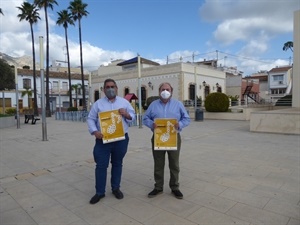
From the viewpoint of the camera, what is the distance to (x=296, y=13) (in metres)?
14.5

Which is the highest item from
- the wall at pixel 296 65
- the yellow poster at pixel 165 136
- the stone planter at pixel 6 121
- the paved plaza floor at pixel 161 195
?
the wall at pixel 296 65

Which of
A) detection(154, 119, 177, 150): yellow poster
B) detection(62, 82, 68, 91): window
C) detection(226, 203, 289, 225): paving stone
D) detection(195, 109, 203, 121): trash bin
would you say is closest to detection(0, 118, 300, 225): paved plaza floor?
detection(226, 203, 289, 225): paving stone

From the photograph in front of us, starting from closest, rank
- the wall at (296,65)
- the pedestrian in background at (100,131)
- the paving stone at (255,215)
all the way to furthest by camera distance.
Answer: the paving stone at (255,215) → the pedestrian in background at (100,131) → the wall at (296,65)

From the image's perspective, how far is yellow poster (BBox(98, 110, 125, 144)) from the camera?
3.39m

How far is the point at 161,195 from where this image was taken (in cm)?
376

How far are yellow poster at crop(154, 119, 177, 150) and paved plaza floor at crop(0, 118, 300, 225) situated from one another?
788 millimetres

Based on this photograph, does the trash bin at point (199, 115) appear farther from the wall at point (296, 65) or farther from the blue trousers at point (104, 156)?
the blue trousers at point (104, 156)

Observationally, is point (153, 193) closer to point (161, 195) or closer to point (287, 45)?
point (161, 195)

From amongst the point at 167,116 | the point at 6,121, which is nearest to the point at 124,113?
the point at 167,116

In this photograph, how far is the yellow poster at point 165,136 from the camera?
3530 mm

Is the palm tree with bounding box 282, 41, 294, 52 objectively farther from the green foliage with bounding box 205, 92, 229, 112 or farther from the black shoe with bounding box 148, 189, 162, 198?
the black shoe with bounding box 148, 189, 162, 198

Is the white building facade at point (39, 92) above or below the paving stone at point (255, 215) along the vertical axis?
above

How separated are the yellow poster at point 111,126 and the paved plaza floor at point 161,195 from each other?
3.13 ft

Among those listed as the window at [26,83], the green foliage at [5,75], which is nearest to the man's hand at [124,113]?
the green foliage at [5,75]
